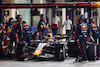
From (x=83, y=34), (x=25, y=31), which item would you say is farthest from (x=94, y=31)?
(x=25, y=31)

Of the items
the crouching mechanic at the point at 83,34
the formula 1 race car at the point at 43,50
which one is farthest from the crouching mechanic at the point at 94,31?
the formula 1 race car at the point at 43,50

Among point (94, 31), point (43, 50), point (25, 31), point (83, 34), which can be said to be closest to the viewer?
point (83, 34)

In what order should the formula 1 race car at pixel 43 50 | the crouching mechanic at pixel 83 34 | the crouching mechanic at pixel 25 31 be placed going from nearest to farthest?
the crouching mechanic at pixel 83 34, the formula 1 race car at pixel 43 50, the crouching mechanic at pixel 25 31

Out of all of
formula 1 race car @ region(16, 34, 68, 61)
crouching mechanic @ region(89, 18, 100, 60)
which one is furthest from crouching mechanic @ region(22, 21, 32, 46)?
crouching mechanic @ region(89, 18, 100, 60)

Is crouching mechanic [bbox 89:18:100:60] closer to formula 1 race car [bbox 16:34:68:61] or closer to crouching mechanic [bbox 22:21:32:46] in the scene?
formula 1 race car [bbox 16:34:68:61]

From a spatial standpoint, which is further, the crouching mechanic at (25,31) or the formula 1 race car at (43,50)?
the crouching mechanic at (25,31)

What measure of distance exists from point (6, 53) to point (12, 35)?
0.90 m

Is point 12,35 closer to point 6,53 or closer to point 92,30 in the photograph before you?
point 6,53

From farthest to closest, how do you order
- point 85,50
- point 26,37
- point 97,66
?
point 26,37
point 85,50
point 97,66

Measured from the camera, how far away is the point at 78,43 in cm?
1059

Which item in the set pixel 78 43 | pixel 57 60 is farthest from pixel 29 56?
pixel 78 43

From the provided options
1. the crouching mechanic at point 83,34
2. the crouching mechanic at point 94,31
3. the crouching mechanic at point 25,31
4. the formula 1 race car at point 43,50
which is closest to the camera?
the crouching mechanic at point 83,34

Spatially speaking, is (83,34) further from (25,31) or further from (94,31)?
(25,31)

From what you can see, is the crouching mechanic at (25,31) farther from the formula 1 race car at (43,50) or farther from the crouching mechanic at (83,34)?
the crouching mechanic at (83,34)
